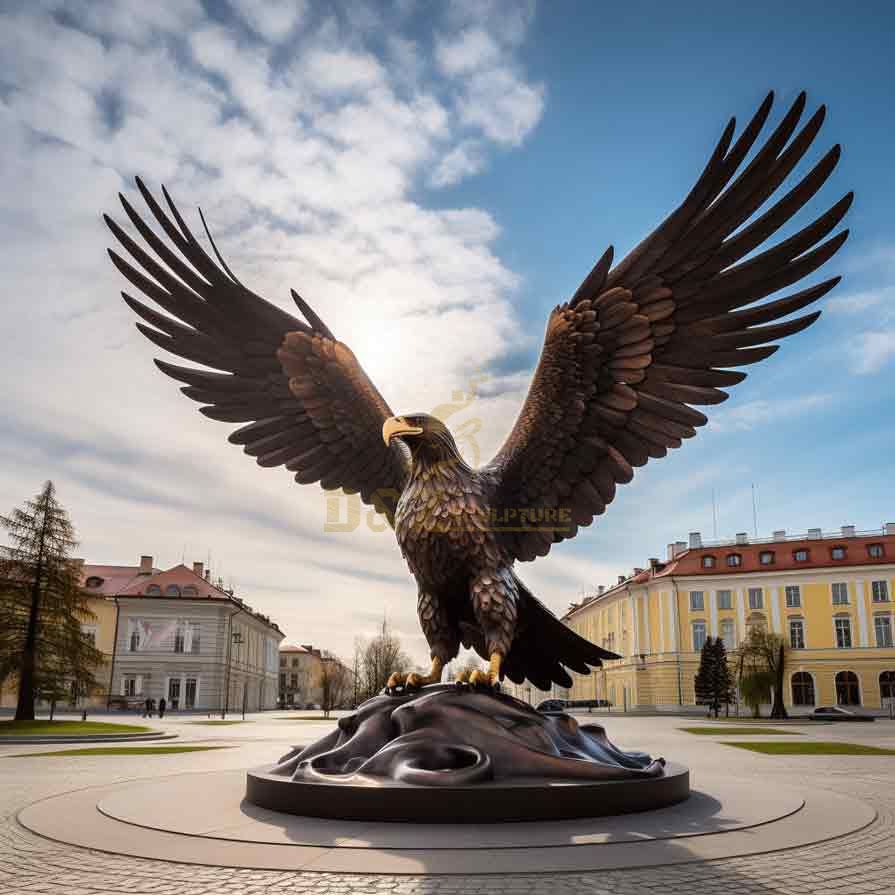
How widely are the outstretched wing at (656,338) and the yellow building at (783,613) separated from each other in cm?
4150

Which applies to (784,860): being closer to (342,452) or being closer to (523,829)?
(523,829)

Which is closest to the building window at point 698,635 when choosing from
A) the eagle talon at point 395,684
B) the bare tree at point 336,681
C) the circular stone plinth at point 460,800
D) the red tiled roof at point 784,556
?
the red tiled roof at point 784,556

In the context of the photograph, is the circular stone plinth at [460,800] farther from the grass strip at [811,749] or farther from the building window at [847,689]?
the building window at [847,689]

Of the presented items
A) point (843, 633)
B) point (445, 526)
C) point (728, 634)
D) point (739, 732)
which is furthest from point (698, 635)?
point (445, 526)

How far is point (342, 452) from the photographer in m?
9.05

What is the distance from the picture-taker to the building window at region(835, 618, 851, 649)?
4894 cm

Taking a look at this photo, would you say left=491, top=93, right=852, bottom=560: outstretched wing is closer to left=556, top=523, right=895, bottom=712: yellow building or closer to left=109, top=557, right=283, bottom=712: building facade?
left=556, top=523, right=895, bottom=712: yellow building

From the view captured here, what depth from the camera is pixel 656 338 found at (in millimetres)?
7852

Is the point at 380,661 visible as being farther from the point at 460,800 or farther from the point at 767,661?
the point at 460,800

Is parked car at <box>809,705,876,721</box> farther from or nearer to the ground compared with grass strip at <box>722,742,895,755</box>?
nearer to the ground

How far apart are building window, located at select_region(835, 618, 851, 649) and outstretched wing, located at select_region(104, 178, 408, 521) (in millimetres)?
47567

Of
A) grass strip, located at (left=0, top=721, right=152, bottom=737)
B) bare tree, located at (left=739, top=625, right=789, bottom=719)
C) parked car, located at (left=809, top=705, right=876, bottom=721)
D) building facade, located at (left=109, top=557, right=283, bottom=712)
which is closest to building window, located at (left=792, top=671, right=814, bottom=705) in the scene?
bare tree, located at (left=739, top=625, right=789, bottom=719)

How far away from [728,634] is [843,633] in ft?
21.5

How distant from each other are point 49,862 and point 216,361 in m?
5.13
